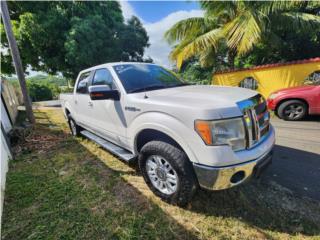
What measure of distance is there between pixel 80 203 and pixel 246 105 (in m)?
2.55

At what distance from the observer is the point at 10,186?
3158 millimetres

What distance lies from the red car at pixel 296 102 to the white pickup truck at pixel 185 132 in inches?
172

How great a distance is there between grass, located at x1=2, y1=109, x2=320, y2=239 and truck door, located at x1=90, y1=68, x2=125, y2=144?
0.76 meters

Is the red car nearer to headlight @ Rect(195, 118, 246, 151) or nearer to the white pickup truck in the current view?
the white pickup truck

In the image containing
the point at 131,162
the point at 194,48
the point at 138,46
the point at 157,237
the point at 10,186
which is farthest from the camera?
the point at 138,46

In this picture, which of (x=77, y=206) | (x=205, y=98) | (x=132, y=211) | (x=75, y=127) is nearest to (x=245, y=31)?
(x=205, y=98)

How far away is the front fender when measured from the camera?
6.68ft

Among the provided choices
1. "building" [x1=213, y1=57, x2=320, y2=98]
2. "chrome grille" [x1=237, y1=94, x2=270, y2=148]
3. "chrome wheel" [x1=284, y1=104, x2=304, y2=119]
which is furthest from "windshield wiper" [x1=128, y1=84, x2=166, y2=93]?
"building" [x1=213, y1=57, x2=320, y2=98]

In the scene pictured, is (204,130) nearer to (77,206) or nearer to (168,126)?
(168,126)

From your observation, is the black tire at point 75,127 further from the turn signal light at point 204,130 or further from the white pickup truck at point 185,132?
the turn signal light at point 204,130

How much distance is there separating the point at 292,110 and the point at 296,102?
0.98 feet

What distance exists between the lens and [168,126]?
2.16 meters

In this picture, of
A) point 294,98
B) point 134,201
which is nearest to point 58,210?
point 134,201

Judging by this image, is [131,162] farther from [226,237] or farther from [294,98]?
[294,98]
